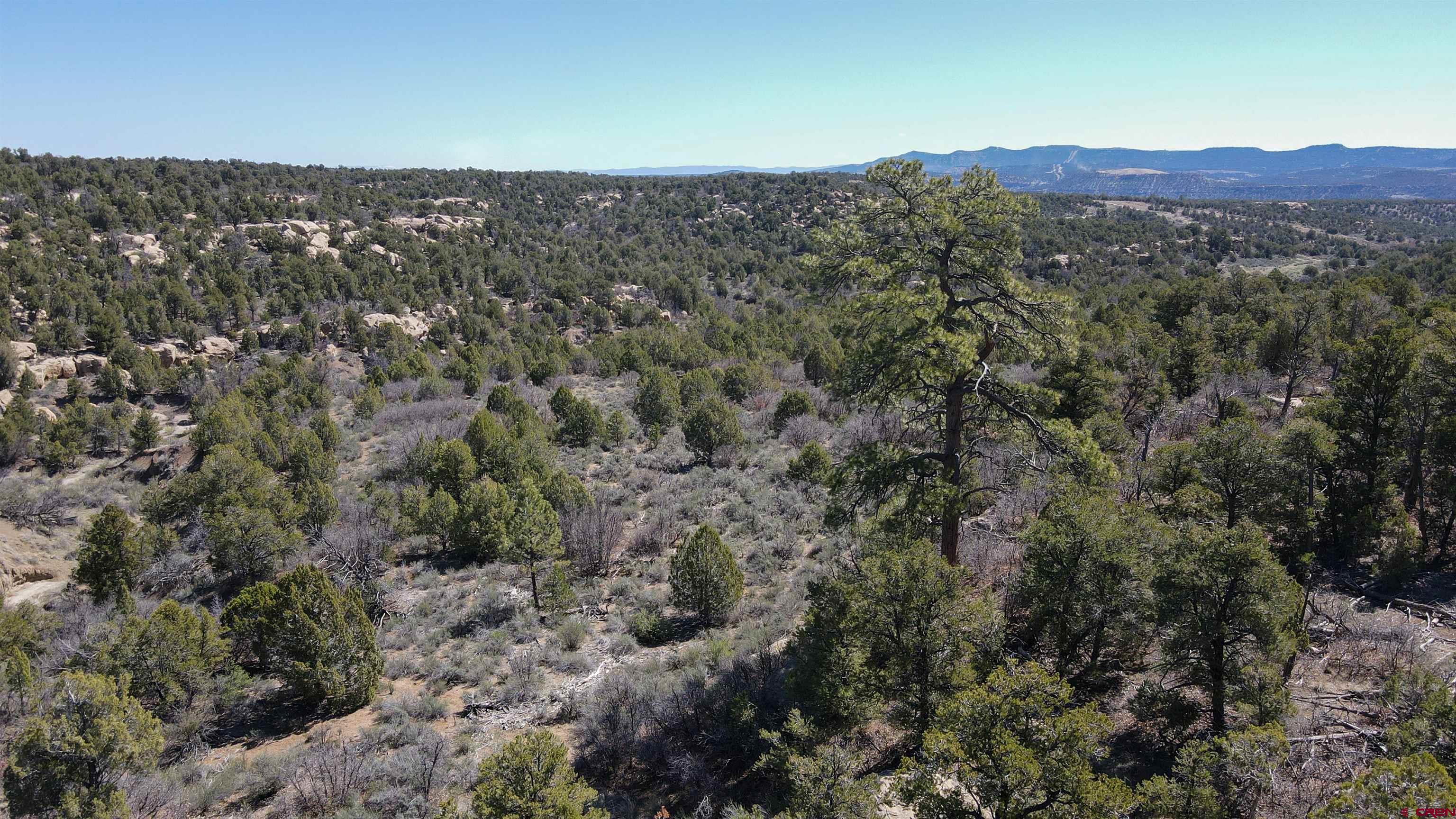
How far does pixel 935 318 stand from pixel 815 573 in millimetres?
8115

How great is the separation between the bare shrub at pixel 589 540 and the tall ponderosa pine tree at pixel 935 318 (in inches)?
368

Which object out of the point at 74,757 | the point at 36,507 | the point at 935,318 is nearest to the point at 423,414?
the point at 36,507

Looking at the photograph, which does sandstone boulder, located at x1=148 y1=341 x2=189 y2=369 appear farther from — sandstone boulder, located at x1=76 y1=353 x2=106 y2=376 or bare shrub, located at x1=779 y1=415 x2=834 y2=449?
bare shrub, located at x1=779 y1=415 x2=834 y2=449

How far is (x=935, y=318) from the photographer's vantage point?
8930 millimetres

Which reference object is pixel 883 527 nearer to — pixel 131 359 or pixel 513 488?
pixel 513 488

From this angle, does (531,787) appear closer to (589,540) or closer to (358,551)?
(589,540)

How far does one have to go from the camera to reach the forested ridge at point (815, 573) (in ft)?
25.2

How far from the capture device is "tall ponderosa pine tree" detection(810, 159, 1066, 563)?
887 centimetres

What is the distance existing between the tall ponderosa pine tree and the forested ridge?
0.24 feet

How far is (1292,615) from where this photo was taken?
316 inches

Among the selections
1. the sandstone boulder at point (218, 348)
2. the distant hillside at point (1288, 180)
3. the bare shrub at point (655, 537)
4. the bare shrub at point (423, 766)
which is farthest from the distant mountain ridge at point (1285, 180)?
the bare shrub at point (423, 766)

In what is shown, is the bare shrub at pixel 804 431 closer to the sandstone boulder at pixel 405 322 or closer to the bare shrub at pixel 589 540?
the bare shrub at pixel 589 540

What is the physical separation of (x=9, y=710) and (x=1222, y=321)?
4024 cm

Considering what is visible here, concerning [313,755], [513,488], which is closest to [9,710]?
[313,755]
